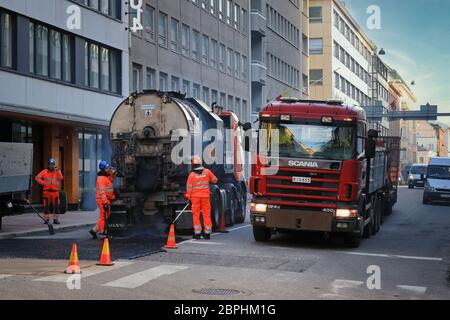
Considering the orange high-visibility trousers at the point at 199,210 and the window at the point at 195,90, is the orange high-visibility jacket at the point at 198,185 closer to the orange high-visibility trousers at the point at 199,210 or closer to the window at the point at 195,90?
the orange high-visibility trousers at the point at 199,210

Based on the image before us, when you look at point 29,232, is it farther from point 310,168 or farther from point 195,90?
Answer: point 195,90

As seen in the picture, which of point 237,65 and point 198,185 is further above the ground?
point 237,65

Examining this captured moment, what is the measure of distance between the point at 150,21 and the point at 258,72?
64.7 feet

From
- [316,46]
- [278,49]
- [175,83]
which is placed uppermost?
[316,46]

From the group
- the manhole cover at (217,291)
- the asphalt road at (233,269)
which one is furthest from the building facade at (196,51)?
the manhole cover at (217,291)

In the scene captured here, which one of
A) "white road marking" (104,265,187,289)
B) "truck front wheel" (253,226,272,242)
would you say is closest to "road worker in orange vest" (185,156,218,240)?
"truck front wheel" (253,226,272,242)

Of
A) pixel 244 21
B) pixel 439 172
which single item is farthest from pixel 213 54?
pixel 439 172

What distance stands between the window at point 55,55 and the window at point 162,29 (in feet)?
31.5

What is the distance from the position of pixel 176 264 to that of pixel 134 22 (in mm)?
23550

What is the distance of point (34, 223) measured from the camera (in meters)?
21.9

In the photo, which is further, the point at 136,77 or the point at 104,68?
the point at 136,77

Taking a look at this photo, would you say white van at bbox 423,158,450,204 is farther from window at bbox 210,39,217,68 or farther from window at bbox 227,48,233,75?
window at bbox 227,48,233,75
